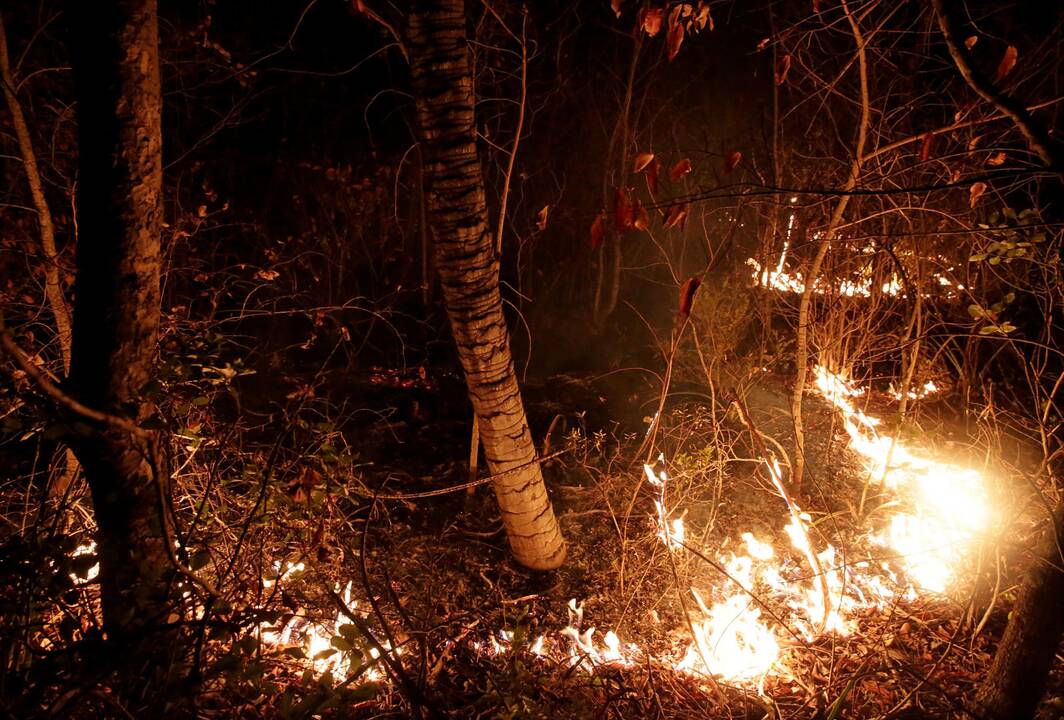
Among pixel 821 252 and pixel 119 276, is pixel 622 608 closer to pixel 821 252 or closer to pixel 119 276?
pixel 821 252

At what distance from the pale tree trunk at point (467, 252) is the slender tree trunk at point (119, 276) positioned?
120cm

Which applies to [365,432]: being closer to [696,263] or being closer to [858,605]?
[858,605]

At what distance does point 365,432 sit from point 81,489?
2.95 meters

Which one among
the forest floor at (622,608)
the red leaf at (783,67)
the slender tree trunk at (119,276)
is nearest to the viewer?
the slender tree trunk at (119,276)

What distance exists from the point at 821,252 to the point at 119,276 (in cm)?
434

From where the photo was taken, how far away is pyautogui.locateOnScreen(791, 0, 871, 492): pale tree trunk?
3.67 meters

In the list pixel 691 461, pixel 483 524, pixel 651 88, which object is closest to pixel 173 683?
pixel 483 524

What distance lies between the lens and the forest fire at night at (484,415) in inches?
87.8

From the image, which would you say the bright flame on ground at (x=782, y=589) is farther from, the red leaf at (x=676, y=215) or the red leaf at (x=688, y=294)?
the red leaf at (x=676, y=215)

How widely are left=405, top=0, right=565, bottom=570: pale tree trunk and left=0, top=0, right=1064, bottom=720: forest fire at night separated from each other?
0.9 inches

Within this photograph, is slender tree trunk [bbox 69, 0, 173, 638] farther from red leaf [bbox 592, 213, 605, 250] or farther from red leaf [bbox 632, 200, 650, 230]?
red leaf [bbox 632, 200, 650, 230]

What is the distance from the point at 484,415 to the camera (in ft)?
11.9

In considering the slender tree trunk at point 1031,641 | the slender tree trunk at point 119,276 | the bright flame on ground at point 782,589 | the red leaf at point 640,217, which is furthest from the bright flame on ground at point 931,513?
the slender tree trunk at point 119,276

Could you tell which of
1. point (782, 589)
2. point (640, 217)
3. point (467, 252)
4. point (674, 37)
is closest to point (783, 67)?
point (674, 37)
